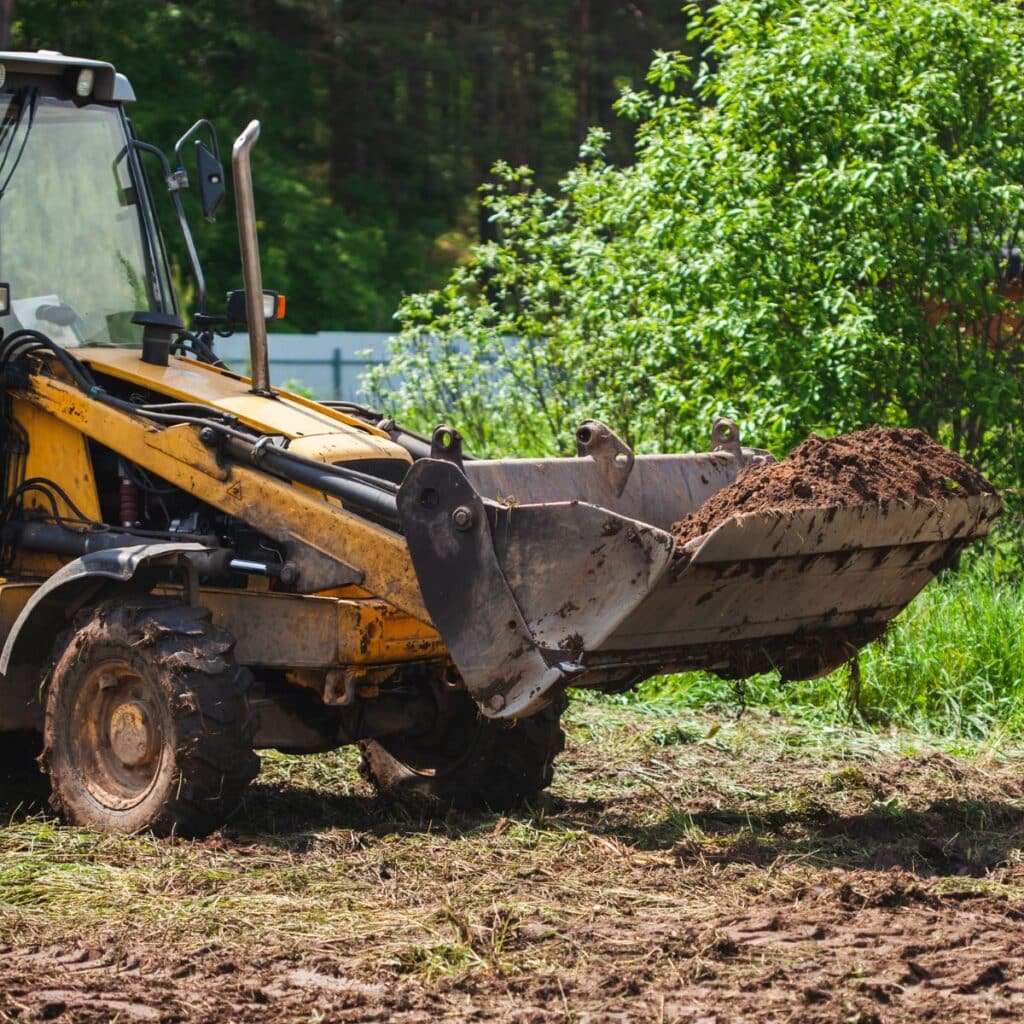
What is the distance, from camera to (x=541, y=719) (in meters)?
7.16

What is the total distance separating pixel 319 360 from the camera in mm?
27750

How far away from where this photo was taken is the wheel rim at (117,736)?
6.46 metres

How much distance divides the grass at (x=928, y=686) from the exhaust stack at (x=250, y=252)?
10.2ft

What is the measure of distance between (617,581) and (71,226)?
3.08 metres

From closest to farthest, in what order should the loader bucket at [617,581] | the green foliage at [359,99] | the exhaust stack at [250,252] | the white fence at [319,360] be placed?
1. the loader bucket at [617,581]
2. the exhaust stack at [250,252]
3. the white fence at [319,360]
4. the green foliage at [359,99]

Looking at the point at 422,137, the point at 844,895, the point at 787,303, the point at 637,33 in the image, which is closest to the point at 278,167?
the point at 422,137

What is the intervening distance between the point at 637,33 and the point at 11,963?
33375 millimetres

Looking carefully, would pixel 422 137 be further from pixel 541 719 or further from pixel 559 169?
pixel 541 719

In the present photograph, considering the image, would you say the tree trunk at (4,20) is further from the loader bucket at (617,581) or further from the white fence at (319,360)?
the loader bucket at (617,581)

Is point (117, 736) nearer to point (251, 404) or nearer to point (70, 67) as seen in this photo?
point (251, 404)

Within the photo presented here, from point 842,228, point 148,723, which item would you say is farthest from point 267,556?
point 842,228

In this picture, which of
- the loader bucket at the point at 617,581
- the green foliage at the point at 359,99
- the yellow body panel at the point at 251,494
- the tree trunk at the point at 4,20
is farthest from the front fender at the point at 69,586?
the green foliage at the point at 359,99

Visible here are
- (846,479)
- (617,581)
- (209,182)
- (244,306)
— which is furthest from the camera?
(244,306)

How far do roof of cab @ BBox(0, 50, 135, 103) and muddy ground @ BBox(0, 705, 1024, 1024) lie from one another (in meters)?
2.99
